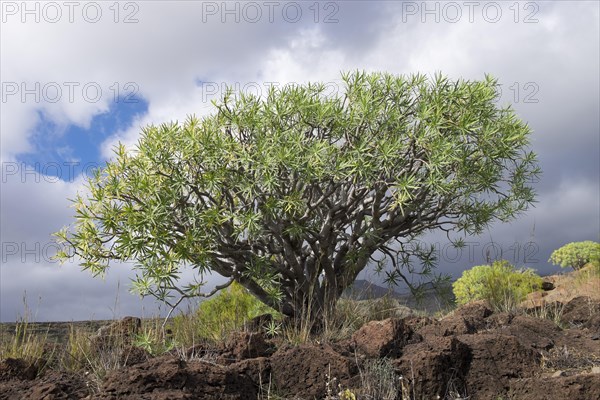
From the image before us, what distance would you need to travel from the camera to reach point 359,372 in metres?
5.07

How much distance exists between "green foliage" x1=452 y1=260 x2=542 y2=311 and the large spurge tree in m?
1.85

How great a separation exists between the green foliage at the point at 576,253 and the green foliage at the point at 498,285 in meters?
7.20

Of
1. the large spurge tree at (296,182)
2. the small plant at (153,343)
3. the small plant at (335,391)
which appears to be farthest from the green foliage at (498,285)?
the small plant at (335,391)

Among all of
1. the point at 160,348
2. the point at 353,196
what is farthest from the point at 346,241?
the point at 160,348

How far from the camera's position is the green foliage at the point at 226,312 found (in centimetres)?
900

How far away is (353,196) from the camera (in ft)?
29.4

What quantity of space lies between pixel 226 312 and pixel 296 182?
10.0 feet

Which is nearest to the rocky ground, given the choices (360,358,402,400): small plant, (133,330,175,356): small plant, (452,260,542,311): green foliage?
(360,358,402,400): small plant

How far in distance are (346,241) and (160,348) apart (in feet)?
10.6

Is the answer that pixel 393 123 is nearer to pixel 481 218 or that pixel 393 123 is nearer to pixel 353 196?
pixel 353 196

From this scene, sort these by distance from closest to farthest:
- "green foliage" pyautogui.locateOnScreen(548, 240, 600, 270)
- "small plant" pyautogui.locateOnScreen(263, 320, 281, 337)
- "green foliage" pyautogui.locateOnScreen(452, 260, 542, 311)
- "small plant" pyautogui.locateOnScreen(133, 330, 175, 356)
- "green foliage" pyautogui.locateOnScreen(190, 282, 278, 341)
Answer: "small plant" pyautogui.locateOnScreen(133, 330, 175, 356) → "small plant" pyautogui.locateOnScreen(263, 320, 281, 337) → "green foliage" pyautogui.locateOnScreen(190, 282, 278, 341) → "green foliage" pyautogui.locateOnScreen(452, 260, 542, 311) → "green foliage" pyautogui.locateOnScreen(548, 240, 600, 270)

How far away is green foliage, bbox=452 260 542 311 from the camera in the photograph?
34.4 feet

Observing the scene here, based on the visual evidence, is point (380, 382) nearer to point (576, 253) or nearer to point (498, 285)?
point (498, 285)

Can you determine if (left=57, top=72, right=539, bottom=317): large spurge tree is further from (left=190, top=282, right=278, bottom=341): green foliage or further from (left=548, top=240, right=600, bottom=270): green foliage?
(left=548, top=240, right=600, bottom=270): green foliage
